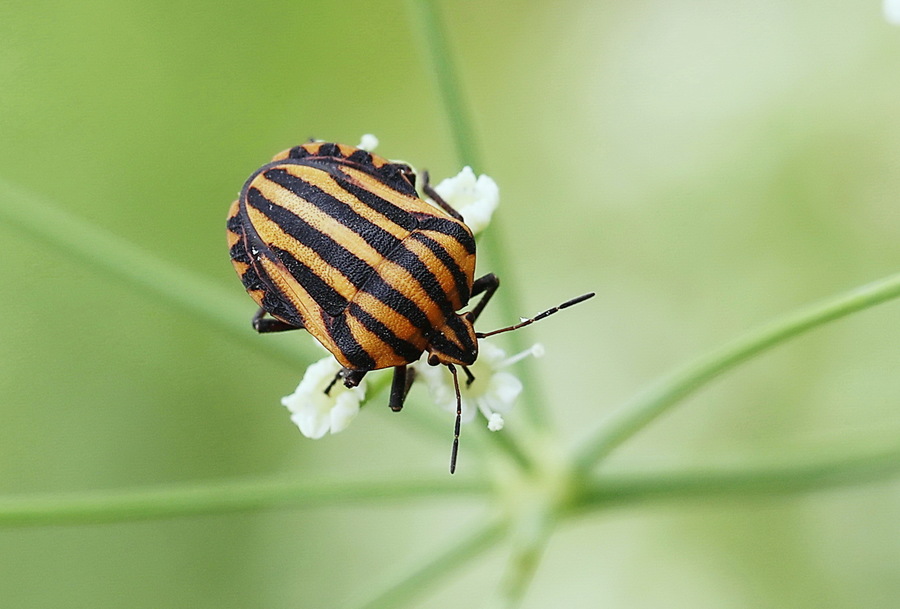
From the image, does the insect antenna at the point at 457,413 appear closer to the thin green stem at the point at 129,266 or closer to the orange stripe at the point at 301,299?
the orange stripe at the point at 301,299

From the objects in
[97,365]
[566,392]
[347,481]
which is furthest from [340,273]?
[97,365]

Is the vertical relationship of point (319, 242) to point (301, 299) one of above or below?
above

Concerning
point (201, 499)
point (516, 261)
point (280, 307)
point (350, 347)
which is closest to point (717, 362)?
point (350, 347)

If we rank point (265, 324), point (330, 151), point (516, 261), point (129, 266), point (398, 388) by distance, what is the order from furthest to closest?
point (516, 261), point (129, 266), point (265, 324), point (330, 151), point (398, 388)

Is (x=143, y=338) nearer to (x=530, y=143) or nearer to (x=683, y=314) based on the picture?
(x=530, y=143)

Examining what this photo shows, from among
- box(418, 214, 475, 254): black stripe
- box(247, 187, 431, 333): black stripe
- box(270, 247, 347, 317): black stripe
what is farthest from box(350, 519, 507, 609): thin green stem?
box(418, 214, 475, 254): black stripe

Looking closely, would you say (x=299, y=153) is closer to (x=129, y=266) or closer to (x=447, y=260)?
(x=447, y=260)
